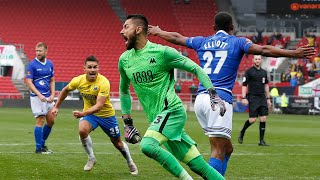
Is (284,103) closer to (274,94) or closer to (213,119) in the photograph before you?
(274,94)

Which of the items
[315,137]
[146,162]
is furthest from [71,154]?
[315,137]

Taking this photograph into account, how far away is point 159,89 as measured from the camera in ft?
27.4

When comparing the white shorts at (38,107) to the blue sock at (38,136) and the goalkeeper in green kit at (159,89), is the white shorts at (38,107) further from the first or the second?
the goalkeeper in green kit at (159,89)

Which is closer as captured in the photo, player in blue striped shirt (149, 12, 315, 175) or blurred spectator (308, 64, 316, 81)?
player in blue striped shirt (149, 12, 315, 175)

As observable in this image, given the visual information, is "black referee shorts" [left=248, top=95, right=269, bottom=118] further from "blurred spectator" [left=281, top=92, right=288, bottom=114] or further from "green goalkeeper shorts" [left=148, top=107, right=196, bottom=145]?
"blurred spectator" [left=281, top=92, right=288, bottom=114]

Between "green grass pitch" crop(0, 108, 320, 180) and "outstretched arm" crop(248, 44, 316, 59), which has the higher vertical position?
"outstretched arm" crop(248, 44, 316, 59)

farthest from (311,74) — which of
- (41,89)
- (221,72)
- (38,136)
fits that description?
(221,72)

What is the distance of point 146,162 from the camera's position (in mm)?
13266

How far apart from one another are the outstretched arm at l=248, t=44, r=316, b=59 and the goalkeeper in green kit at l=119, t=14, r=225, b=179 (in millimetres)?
1033

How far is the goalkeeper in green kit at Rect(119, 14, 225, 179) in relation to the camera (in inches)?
316

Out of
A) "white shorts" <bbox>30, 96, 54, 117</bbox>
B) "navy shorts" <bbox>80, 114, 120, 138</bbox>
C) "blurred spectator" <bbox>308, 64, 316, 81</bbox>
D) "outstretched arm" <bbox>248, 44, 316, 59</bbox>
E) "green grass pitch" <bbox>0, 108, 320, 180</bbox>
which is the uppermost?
"outstretched arm" <bbox>248, 44, 316, 59</bbox>

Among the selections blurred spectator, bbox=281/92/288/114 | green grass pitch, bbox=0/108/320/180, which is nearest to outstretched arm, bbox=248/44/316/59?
green grass pitch, bbox=0/108/320/180

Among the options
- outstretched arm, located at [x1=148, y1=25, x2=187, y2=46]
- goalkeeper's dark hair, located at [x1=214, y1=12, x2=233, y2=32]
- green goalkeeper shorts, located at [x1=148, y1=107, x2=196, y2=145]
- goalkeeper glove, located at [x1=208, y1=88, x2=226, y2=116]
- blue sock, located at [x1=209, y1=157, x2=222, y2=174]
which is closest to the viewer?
goalkeeper glove, located at [x1=208, y1=88, x2=226, y2=116]

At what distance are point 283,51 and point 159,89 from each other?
163 centimetres
